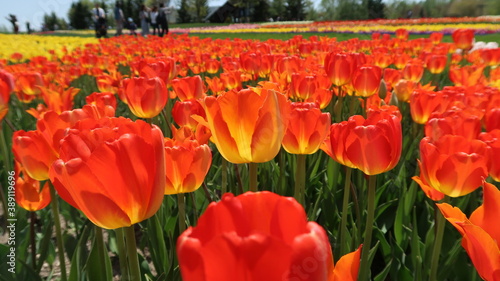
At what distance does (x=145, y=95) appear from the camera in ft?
5.66

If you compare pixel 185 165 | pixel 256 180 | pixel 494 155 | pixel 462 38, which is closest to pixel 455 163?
pixel 494 155

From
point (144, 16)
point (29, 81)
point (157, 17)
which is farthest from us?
point (144, 16)

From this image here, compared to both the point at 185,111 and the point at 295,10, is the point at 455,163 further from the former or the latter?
the point at 295,10

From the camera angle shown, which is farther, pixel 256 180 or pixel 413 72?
pixel 413 72

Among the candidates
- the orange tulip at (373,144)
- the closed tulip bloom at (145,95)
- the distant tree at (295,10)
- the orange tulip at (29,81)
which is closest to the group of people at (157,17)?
the orange tulip at (29,81)

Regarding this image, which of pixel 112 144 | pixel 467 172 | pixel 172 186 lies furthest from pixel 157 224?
pixel 467 172

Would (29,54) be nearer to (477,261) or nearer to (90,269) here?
(90,269)

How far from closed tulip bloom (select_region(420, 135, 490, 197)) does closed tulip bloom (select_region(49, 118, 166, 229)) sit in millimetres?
780

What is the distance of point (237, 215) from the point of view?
0.45 metres

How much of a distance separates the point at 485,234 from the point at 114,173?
1.96 ft

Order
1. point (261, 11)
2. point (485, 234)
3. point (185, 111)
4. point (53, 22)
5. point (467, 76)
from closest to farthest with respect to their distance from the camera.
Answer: point (485, 234)
point (185, 111)
point (467, 76)
point (53, 22)
point (261, 11)

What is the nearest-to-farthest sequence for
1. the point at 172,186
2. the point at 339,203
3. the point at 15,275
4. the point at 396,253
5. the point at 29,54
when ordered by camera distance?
1. the point at 172,186
2. the point at 15,275
3. the point at 396,253
4. the point at 339,203
5. the point at 29,54

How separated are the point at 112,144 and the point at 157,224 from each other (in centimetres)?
92

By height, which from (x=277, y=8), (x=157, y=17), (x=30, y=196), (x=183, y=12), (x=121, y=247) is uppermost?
(x=183, y=12)
